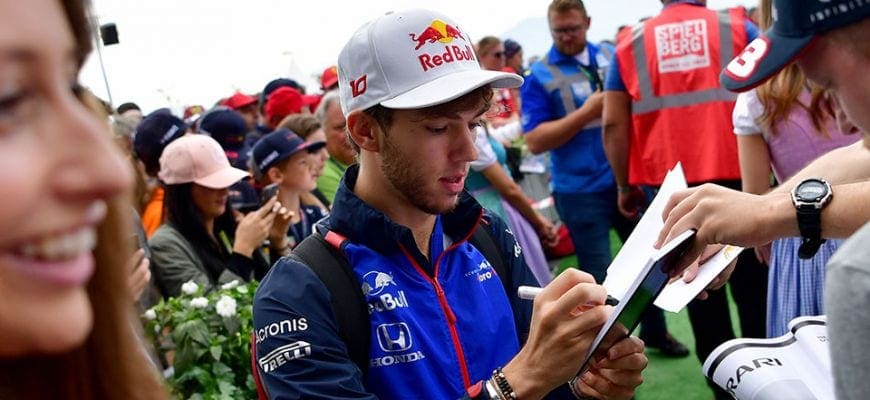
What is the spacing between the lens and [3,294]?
565 mm

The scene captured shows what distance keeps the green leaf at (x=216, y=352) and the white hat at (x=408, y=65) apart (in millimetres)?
1225

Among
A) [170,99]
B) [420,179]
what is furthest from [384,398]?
[170,99]

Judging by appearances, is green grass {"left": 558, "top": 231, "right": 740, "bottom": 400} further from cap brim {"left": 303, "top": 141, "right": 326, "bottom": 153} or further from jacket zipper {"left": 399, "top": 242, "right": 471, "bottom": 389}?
jacket zipper {"left": 399, "top": 242, "right": 471, "bottom": 389}

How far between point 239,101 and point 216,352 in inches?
293

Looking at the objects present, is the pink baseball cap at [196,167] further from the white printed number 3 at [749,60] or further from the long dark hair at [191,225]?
the white printed number 3 at [749,60]

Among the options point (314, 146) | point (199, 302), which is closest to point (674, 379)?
point (314, 146)

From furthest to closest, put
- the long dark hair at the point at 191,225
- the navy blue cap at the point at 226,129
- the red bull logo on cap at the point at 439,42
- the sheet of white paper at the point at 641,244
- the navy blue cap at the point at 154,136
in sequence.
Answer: the navy blue cap at the point at 226,129 → the navy blue cap at the point at 154,136 → the long dark hair at the point at 191,225 → the red bull logo on cap at the point at 439,42 → the sheet of white paper at the point at 641,244

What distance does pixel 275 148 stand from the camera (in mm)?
4199

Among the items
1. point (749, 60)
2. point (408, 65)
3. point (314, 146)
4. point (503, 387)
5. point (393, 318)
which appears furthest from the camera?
point (314, 146)

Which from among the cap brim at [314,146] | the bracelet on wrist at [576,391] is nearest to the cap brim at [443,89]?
the bracelet on wrist at [576,391]

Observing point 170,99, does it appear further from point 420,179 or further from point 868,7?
point 868,7

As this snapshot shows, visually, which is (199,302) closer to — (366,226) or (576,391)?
(366,226)

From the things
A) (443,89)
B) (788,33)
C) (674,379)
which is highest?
(788,33)

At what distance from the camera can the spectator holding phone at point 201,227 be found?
3.35 metres
